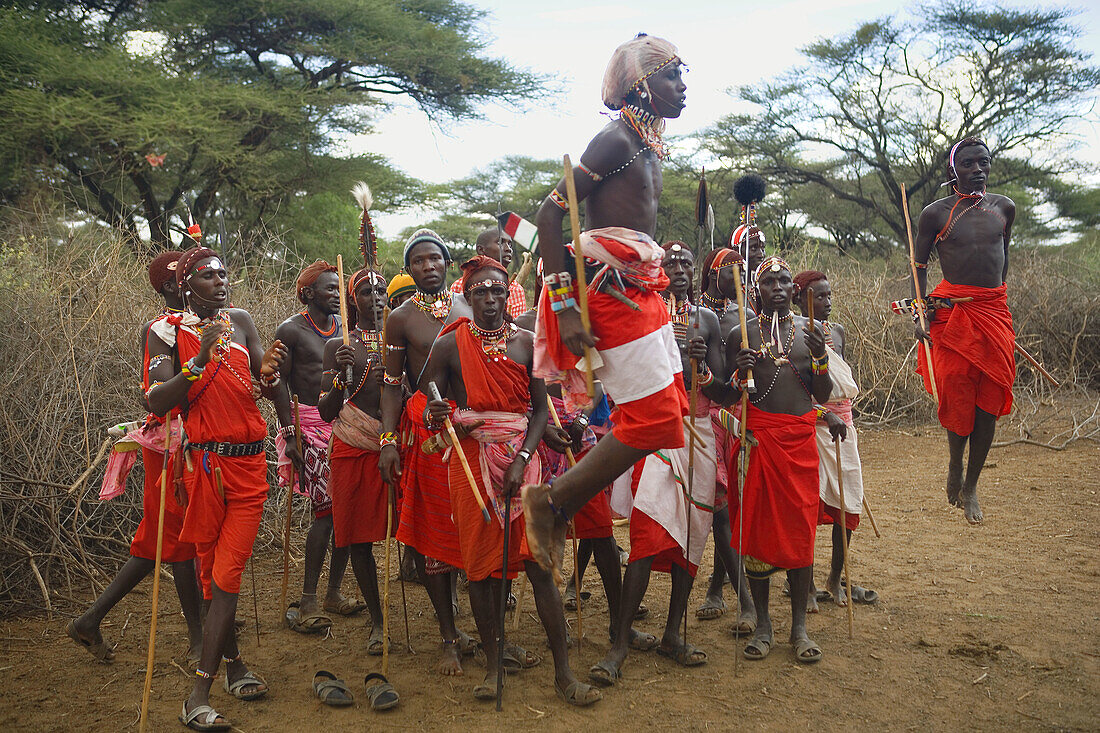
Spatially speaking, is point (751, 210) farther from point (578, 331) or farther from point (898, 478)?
point (898, 478)

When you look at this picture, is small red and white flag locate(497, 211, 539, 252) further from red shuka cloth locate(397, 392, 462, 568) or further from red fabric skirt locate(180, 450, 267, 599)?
red fabric skirt locate(180, 450, 267, 599)

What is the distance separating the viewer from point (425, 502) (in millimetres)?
4863

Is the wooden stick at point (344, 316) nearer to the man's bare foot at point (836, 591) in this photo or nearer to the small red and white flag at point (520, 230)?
the small red and white flag at point (520, 230)

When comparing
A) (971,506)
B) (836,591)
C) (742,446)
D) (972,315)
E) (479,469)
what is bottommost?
(836,591)

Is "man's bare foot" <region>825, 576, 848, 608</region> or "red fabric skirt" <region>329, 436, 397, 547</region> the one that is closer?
"red fabric skirt" <region>329, 436, 397, 547</region>

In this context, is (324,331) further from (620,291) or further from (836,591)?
(836,591)

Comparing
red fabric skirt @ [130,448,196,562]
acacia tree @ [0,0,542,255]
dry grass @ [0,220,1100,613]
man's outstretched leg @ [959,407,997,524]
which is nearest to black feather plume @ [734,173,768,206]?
man's outstretched leg @ [959,407,997,524]

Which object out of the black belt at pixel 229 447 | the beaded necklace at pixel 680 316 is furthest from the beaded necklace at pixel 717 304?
the black belt at pixel 229 447

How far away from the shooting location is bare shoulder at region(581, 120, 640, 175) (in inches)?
153

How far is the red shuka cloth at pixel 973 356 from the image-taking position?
19.7ft

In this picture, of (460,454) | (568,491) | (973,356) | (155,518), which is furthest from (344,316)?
(973,356)

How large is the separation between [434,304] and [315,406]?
1.46 metres

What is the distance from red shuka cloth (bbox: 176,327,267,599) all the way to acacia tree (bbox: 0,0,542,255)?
11167 mm

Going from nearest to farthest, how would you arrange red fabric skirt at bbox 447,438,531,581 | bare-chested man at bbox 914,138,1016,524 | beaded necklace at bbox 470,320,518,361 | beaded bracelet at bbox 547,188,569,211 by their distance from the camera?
beaded bracelet at bbox 547,188,569,211 < red fabric skirt at bbox 447,438,531,581 < beaded necklace at bbox 470,320,518,361 < bare-chested man at bbox 914,138,1016,524
